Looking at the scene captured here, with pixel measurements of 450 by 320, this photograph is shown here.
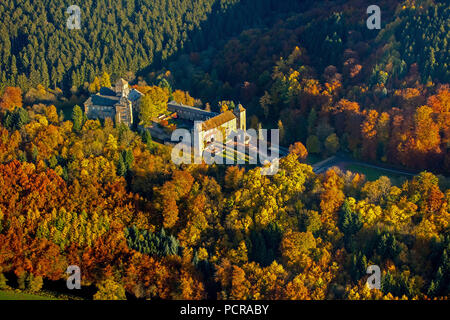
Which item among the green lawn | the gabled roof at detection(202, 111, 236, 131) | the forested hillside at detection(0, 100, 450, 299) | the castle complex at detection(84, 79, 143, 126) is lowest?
the green lawn

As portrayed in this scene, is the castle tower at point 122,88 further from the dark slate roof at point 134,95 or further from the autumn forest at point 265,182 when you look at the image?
the autumn forest at point 265,182

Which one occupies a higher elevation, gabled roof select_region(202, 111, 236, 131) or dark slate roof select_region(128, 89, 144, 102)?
dark slate roof select_region(128, 89, 144, 102)

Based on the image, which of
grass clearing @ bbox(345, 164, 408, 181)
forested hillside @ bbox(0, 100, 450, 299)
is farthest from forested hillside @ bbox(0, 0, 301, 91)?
grass clearing @ bbox(345, 164, 408, 181)

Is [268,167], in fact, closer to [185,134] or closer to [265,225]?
[265,225]

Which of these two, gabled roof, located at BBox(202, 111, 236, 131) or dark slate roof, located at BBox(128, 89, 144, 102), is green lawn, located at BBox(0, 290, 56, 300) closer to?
gabled roof, located at BBox(202, 111, 236, 131)

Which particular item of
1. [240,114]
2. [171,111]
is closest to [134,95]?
[171,111]

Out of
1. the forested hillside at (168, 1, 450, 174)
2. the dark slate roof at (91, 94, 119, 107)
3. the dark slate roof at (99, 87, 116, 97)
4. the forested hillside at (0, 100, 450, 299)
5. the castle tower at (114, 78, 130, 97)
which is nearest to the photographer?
the forested hillside at (0, 100, 450, 299)

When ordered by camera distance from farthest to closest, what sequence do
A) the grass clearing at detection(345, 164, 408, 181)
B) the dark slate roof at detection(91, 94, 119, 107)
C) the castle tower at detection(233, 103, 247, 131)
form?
the dark slate roof at detection(91, 94, 119, 107) < the castle tower at detection(233, 103, 247, 131) < the grass clearing at detection(345, 164, 408, 181)

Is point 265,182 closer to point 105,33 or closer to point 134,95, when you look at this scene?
point 134,95

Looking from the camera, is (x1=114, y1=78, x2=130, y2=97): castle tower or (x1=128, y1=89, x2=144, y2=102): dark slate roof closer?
(x1=128, y1=89, x2=144, y2=102): dark slate roof
